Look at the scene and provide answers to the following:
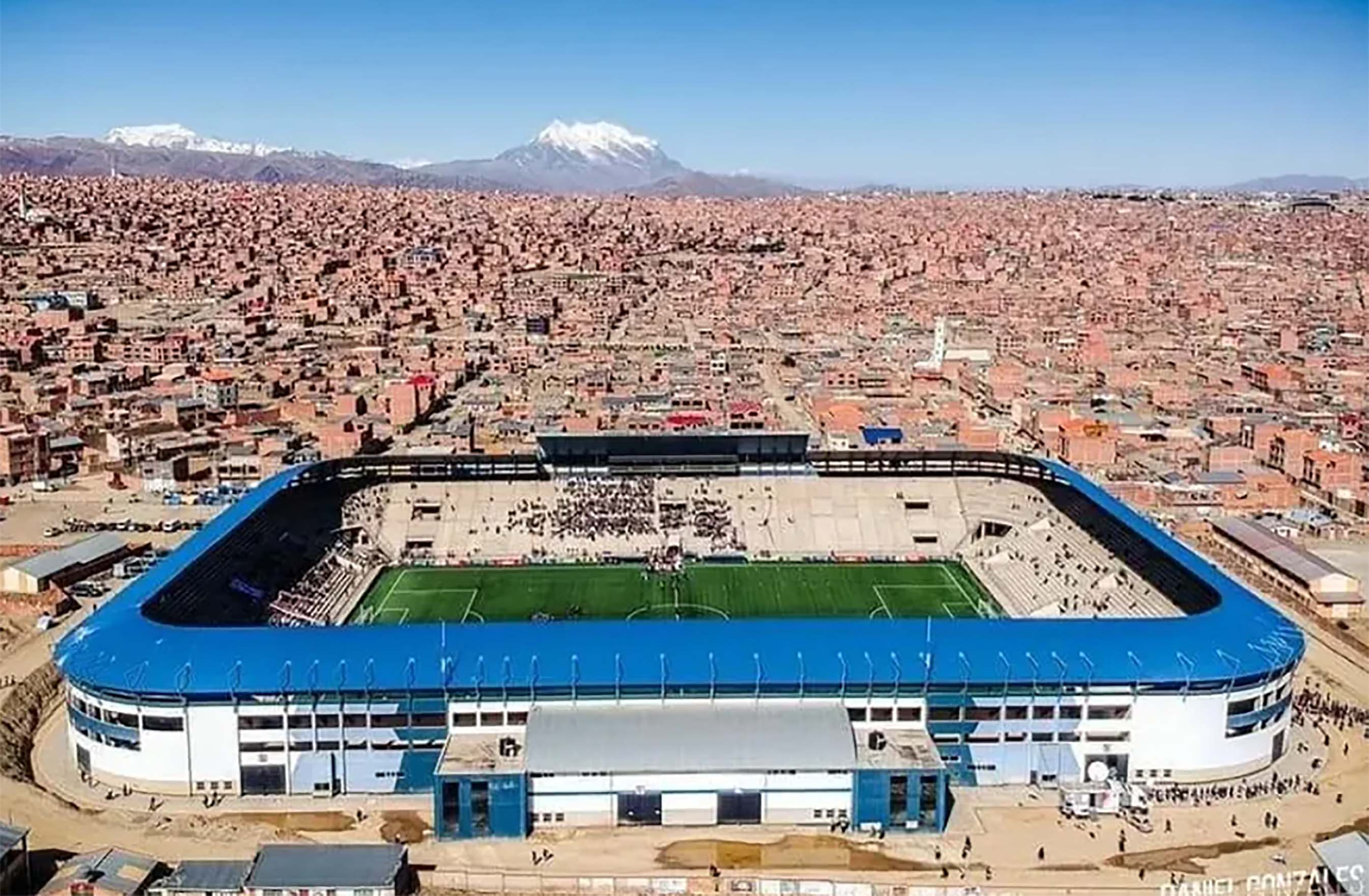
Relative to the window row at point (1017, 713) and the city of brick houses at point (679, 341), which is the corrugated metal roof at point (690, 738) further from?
the city of brick houses at point (679, 341)

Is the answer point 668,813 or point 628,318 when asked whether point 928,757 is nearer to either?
point 668,813

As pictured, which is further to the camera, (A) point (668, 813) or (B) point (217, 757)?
(B) point (217, 757)

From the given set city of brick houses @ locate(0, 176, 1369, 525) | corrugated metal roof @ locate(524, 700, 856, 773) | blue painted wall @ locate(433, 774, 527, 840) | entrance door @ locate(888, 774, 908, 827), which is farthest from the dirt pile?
city of brick houses @ locate(0, 176, 1369, 525)

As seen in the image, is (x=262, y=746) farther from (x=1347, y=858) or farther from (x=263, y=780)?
(x=1347, y=858)

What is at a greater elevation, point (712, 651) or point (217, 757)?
point (712, 651)

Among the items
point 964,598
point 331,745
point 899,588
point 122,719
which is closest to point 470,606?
point 899,588

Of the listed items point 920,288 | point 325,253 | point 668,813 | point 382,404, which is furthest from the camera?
point 325,253

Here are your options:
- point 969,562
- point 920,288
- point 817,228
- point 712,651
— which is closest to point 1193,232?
point 817,228
